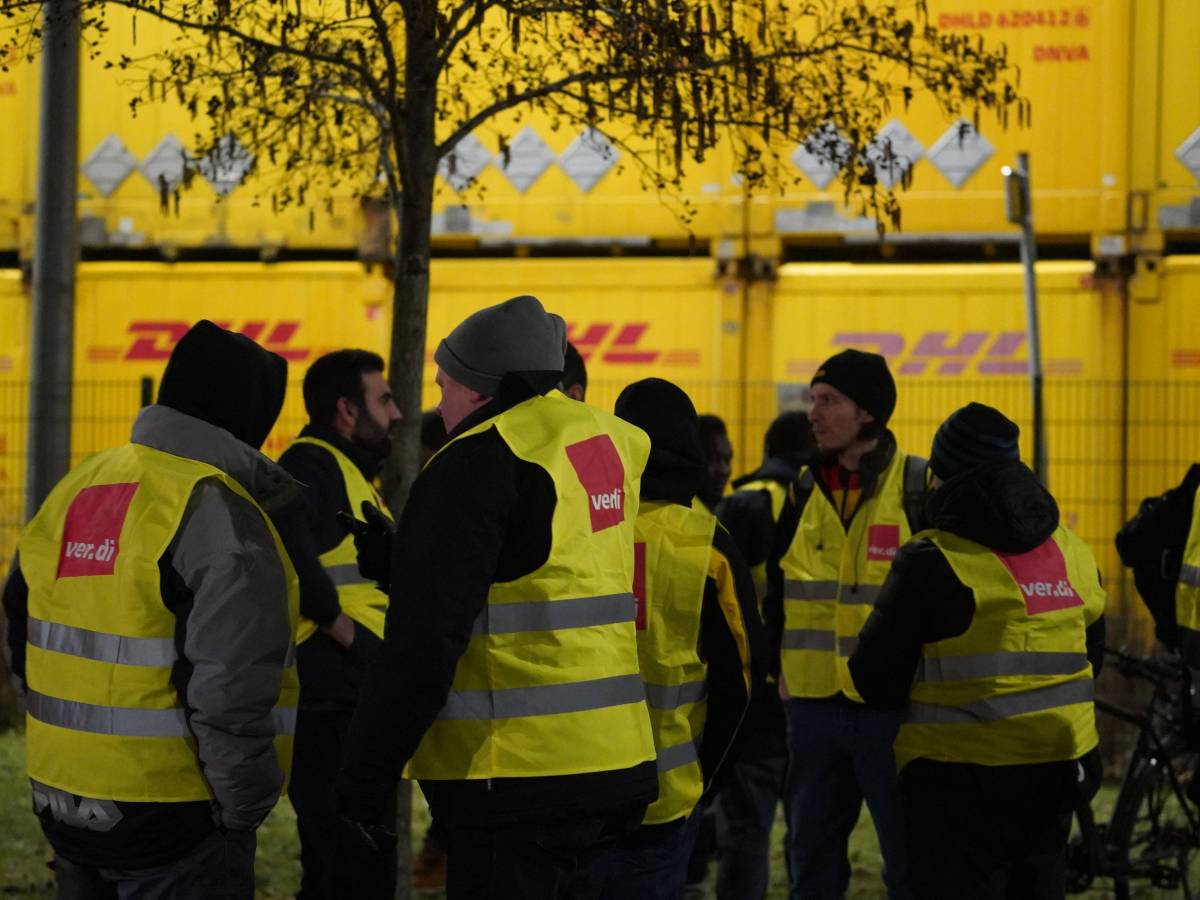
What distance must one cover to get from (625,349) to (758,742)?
6284 millimetres

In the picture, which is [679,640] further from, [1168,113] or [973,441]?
[1168,113]

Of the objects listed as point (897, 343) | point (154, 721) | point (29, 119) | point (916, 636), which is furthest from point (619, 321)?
point (154, 721)

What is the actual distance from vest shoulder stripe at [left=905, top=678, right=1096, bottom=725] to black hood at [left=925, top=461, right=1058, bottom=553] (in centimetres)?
35

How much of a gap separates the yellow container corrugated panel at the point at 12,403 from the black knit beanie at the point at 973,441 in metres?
7.74

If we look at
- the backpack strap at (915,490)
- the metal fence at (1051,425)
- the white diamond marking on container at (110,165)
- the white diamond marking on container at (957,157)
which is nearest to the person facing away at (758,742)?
the backpack strap at (915,490)

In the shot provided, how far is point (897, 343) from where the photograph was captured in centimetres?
1192

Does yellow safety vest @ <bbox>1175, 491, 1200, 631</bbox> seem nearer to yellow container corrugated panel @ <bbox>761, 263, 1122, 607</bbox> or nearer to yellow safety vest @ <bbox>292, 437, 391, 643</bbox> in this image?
yellow safety vest @ <bbox>292, 437, 391, 643</bbox>

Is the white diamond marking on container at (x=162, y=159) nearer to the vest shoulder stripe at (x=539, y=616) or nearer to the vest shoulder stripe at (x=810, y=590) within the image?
the vest shoulder stripe at (x=810, y=590)

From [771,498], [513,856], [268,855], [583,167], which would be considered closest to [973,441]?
[513,856]

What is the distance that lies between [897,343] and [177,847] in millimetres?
9119

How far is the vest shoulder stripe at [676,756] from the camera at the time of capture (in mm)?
3850

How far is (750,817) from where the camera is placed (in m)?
5.95

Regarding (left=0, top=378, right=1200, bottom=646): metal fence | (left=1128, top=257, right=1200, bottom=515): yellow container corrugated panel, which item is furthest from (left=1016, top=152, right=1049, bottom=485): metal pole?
(left=1128, top=257, right=1200, bottom=515): yellow container corrugated panel

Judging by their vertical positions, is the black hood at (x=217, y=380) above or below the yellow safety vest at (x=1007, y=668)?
above
